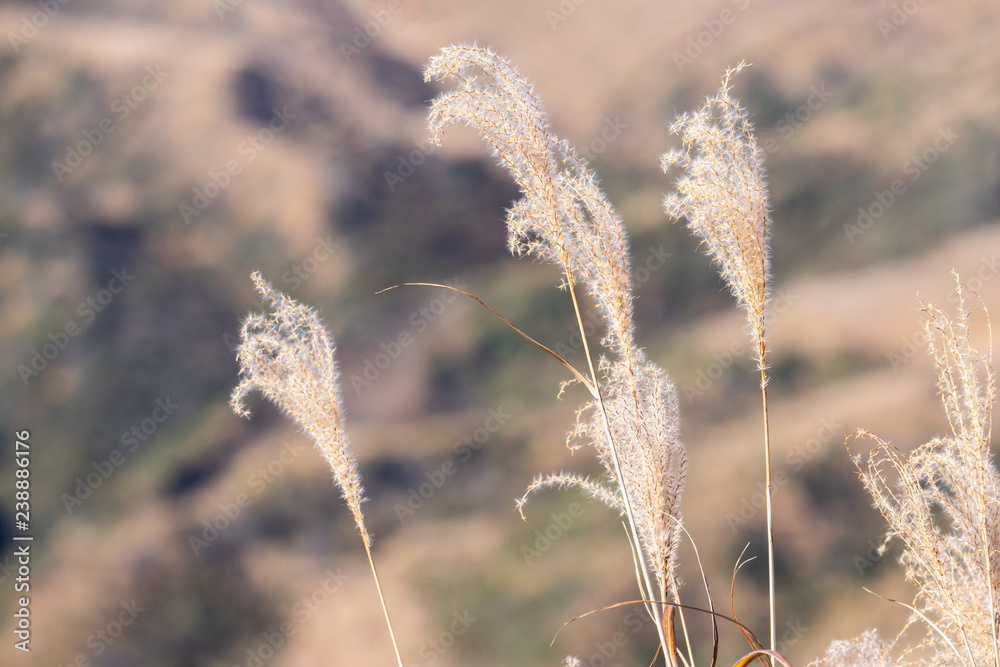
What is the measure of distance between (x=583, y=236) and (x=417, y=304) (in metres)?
2.79

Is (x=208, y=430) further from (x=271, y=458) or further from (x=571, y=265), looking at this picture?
(x=571, y=265)

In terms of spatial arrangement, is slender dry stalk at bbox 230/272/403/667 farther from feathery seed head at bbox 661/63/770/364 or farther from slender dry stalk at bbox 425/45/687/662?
feathery seed head at bbox 661/63/770/364

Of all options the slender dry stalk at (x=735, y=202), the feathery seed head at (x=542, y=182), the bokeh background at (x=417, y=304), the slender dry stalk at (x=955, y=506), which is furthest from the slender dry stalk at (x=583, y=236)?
the bokeh background at (x=417, y=304)

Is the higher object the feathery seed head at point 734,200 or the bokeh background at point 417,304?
the bokeh background at point 417,304

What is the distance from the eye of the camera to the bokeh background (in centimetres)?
319

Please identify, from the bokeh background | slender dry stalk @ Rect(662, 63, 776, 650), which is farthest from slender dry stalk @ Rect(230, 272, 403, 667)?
the bokeh background

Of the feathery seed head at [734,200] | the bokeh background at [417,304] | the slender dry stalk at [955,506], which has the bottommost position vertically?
the slender dry stalk at [955,506]

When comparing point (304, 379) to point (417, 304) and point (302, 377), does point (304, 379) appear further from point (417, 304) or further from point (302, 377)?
point (417, 304)

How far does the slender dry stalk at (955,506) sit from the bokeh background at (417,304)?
7.07 ft

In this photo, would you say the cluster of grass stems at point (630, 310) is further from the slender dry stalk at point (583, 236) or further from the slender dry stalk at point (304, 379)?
the slender dry stalk at point (304, 379)

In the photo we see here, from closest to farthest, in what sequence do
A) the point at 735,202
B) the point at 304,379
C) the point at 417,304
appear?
the point at 735,202 < the point at 304,379 < the point at 417,304

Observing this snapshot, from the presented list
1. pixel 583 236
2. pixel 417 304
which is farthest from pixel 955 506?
pixel 417 304

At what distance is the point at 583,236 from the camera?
86 cm

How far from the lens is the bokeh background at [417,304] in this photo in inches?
125
